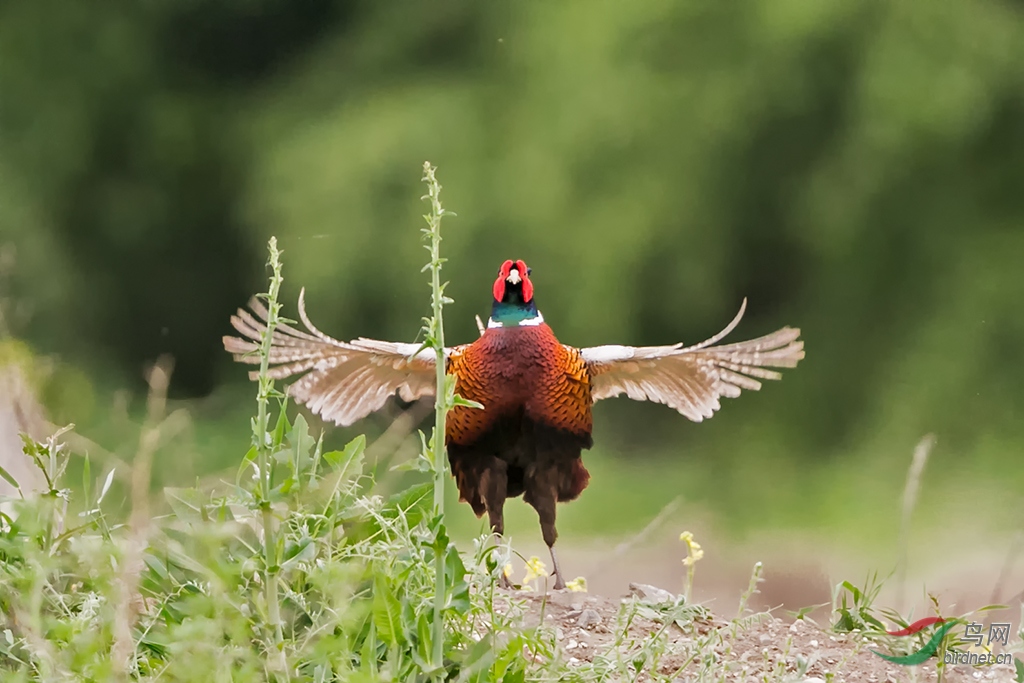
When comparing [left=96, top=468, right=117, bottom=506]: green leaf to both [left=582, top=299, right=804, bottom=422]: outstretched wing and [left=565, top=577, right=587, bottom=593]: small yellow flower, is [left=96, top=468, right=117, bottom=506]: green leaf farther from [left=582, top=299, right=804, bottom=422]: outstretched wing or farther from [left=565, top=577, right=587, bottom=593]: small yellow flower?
[left=582, top=299, right=804, bottom=422]: outstretched wing

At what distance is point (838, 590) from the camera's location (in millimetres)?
1141

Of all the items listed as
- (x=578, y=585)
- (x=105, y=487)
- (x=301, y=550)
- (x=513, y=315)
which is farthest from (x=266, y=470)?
(x=513, y=315)

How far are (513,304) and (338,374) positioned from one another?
23 cm

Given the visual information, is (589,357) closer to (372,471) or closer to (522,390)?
(522,390)

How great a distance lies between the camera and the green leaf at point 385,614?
0.61 m

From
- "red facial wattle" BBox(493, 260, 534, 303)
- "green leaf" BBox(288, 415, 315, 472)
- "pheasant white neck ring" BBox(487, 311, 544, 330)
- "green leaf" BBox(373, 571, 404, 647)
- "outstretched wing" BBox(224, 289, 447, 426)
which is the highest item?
"red facial wattle" BBox(493, 260, 534, 303)

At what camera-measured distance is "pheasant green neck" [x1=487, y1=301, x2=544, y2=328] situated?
45.9 inches

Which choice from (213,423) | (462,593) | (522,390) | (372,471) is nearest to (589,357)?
(522,390)

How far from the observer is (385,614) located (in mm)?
617

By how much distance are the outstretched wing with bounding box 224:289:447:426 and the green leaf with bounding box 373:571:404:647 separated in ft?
1.97

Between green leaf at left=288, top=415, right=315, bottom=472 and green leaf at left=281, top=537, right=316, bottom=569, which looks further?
green leaf at left=288, top=415, right=315, bottom=472

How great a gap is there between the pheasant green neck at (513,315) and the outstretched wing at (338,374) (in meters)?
0.10

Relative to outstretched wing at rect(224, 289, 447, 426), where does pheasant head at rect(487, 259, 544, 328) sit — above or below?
above

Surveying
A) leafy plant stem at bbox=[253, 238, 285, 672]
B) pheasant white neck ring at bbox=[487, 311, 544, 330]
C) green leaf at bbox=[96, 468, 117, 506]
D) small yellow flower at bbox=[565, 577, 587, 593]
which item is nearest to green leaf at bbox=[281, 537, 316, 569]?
leafy plant stem at bbox=[253, 238, 285, 672]
